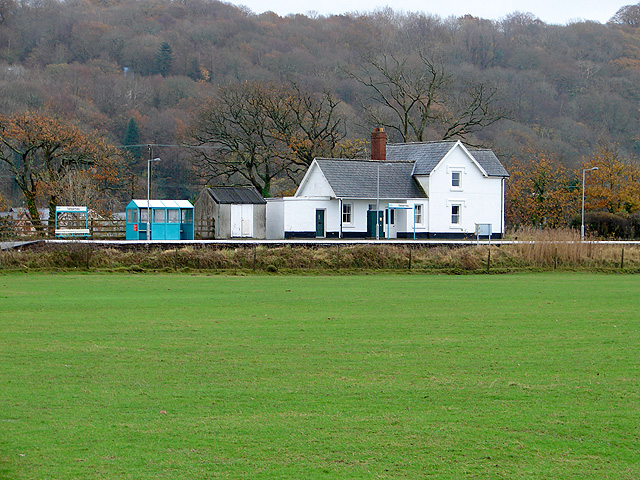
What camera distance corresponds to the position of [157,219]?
48.3 m

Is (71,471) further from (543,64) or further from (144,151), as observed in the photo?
(543,64)


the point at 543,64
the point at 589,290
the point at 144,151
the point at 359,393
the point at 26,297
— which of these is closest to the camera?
the point at 359,393

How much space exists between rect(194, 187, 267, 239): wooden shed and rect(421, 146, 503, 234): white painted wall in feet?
40.9

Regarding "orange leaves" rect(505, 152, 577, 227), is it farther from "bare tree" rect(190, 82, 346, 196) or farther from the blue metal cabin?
the blue metal cabin

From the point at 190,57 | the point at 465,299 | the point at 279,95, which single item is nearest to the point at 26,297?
the point at 465,299

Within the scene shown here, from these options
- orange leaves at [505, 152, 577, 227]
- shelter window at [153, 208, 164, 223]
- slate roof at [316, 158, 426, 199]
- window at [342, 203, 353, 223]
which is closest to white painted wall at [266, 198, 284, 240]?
slate roof at [316, 158, 426, 199]

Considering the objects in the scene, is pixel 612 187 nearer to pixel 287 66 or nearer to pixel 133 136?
pixel 133 136

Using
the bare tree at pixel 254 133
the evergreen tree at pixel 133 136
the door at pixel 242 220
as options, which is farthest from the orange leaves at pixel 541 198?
the evergreen tree at pixel 133 136

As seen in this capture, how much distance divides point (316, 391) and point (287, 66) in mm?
110951

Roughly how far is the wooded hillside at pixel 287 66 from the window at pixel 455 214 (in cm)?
3775

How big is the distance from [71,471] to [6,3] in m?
156

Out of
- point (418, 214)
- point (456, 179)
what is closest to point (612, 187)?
point (456, 179)

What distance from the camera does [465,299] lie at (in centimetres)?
2450

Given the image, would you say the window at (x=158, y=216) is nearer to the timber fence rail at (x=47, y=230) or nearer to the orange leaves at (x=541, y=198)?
the timber fence rail at (x=47, y=230)
